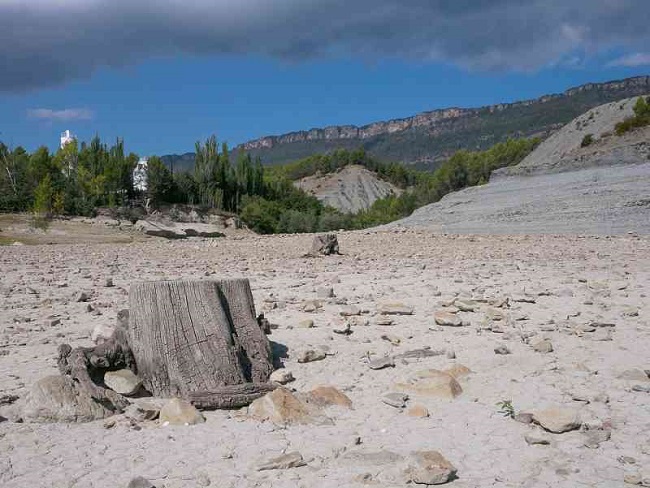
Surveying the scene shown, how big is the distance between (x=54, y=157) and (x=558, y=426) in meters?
58.2

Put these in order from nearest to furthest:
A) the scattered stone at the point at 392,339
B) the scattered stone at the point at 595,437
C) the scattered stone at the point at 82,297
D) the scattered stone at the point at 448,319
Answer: the scattered stone at the point at 595,437, the scattered stone at the point at 392,339, the scattered stone at the point at 448,319, the scattered stone at the point at 82,297

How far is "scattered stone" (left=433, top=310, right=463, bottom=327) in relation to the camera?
6.75 m

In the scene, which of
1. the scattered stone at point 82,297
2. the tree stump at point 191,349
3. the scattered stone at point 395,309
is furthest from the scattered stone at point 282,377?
the scattered stone at point 82,297

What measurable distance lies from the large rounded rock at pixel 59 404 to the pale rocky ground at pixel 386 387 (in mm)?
92

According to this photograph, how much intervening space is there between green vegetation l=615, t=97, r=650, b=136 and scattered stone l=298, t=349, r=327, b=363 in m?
33.5

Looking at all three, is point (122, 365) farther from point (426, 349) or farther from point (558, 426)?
point (558, 426)

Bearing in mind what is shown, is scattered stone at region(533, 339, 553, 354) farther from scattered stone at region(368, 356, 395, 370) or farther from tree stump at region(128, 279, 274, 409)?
tree stump at region(128, 279, 274, 409)

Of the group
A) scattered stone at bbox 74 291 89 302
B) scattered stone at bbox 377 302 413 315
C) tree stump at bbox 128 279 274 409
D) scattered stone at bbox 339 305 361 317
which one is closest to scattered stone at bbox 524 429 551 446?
tree stump at bbox 128 279 274 409

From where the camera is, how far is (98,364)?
4828mm

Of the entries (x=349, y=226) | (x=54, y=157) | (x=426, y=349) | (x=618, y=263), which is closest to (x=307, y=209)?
(x=349, y=226)

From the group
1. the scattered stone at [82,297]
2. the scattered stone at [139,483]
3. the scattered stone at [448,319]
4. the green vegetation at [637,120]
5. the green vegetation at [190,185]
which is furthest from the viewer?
the green vegetation at [190,185]

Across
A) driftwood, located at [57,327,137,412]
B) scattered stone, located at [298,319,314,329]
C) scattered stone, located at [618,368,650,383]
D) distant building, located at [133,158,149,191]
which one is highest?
distant building, located at [133,158,149,191]

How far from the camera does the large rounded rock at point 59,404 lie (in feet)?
13.6

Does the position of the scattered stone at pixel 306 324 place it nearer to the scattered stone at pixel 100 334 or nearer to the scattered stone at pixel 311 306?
the scattered stone at pixel 311 306
